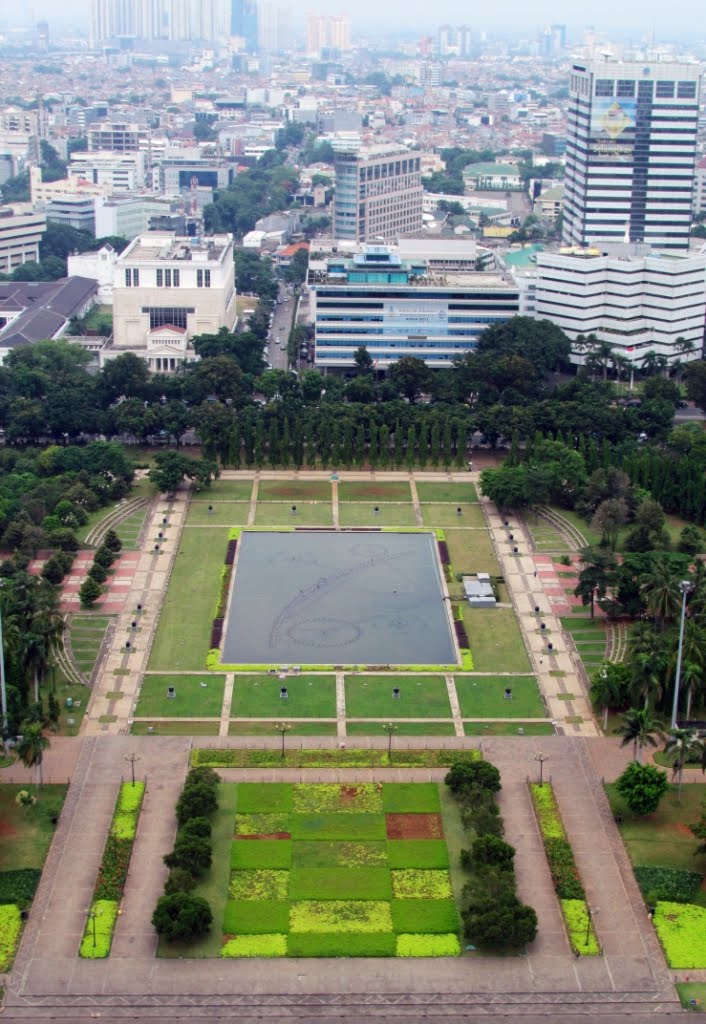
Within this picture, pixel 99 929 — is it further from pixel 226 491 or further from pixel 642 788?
pixel 226 491

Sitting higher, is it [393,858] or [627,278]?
[627,278]

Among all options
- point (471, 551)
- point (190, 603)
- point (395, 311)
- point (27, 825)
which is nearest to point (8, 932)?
point (27, 825)

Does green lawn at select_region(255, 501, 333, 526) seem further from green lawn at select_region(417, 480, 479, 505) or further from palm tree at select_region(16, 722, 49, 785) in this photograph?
palm tree at select_region(16, 722, 49, 785)

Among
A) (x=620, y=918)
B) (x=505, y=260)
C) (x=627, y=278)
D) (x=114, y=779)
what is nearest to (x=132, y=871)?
(x=114, y=779)

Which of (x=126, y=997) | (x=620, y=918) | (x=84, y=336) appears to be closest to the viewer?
(x=126, y=997)

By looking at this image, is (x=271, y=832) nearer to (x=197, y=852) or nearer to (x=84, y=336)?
(x=197, y=852)

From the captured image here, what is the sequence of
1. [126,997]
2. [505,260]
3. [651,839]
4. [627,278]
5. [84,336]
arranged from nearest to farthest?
[126,997] < [651,839] < [627,278] < [84,336] < [505,260]
